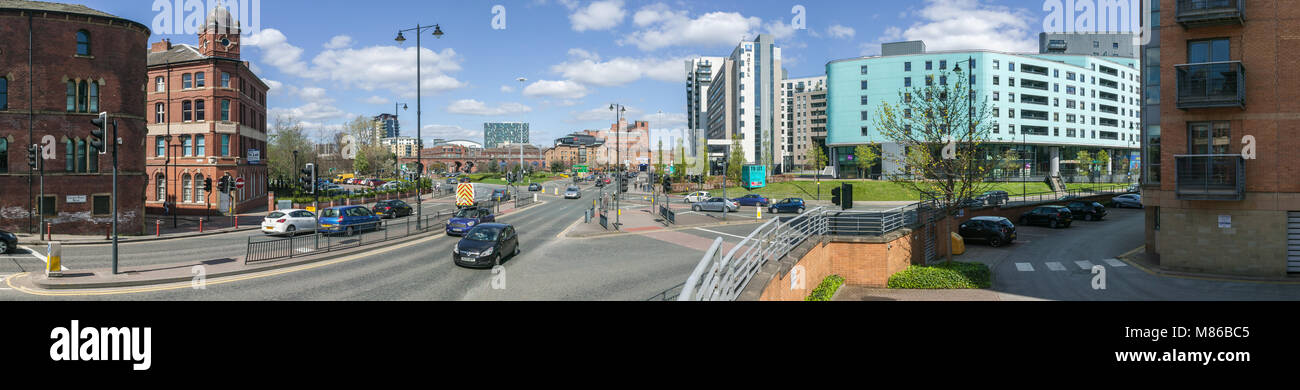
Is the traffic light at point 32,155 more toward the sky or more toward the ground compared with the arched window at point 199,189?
more toward the sky

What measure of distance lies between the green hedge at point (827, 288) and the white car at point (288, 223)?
2347cm

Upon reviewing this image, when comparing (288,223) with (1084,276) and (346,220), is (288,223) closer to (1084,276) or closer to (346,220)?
(346,220)

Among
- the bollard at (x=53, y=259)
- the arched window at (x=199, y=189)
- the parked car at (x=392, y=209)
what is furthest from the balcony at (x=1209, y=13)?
the arched window at (x=199, y=189)

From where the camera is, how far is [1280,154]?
1875cm

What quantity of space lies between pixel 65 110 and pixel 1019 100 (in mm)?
90281

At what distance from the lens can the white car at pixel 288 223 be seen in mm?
28317

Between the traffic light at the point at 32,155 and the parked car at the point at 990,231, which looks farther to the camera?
the parked car at the point at 990,231

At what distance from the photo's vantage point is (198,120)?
1688 inches

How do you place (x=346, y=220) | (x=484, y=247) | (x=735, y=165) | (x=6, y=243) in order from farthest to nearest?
1. (x=735, y=165)
2. (x=346, y=220)
3. (x=6, y=243)
4. (x=484, y=247)

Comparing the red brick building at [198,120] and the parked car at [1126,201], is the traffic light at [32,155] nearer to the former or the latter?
the red brick building at [198,120]

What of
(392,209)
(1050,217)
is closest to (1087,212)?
(1050,217)

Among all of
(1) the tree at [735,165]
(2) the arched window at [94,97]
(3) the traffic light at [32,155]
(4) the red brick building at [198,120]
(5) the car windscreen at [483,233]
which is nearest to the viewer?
(5) the car windscreen at [483,233]
